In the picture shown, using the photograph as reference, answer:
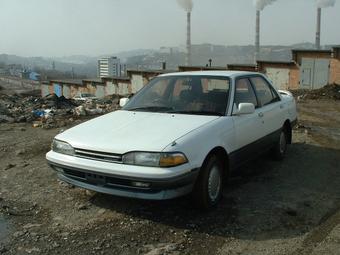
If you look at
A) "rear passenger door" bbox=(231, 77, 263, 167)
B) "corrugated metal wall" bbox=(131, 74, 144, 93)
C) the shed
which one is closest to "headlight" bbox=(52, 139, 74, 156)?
"rear passenger door" bbox=(231, 77, 263, 167)

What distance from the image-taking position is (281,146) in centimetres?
693

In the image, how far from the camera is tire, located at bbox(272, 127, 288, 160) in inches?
266

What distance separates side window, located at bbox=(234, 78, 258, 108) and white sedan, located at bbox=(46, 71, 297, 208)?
0.06 ft

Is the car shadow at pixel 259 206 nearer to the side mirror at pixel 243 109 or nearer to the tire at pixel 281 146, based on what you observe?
the tire at pixel 281 146

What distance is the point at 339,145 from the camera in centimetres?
816

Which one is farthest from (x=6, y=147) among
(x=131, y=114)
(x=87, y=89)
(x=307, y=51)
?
(x=87, y=89)

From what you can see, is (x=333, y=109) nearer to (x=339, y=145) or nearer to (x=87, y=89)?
(x=339, y=145)

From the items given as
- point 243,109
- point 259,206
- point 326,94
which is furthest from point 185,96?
point 326,94

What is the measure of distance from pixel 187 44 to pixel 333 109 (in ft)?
140

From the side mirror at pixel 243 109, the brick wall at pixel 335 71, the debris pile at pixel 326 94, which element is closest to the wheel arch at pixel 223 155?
the side mirror at pixel 243 109

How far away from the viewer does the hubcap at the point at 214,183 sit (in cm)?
454

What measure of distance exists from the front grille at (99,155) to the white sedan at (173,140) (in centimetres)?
1

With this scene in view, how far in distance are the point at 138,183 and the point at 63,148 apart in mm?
1116

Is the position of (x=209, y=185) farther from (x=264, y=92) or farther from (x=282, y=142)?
(x=282, y=142)
